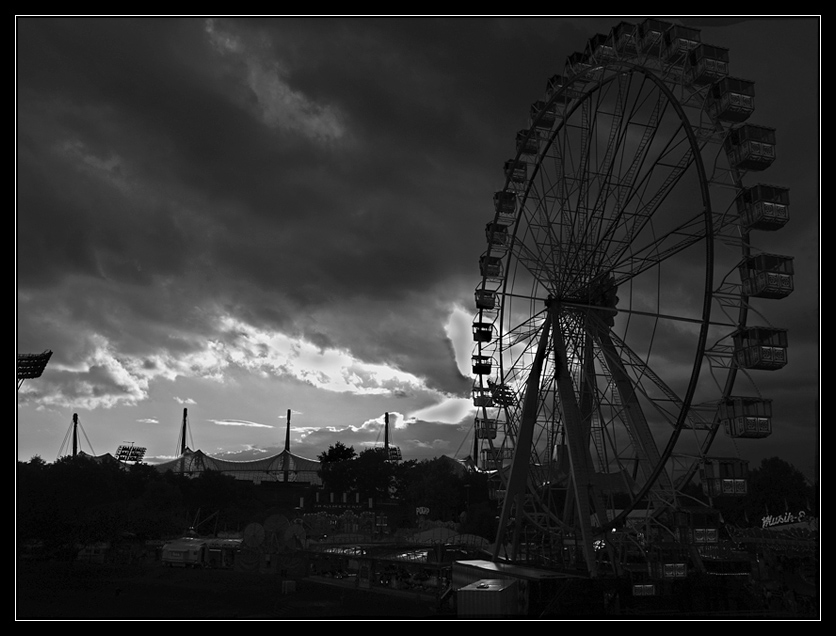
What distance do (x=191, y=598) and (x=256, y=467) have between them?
87.7m

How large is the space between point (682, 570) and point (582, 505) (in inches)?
150

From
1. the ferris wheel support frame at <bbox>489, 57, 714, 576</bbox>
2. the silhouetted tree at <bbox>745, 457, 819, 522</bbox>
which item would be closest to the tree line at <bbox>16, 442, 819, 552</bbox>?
the silhouetted tree at <bbox>745, 457, 819, 522</bbox>

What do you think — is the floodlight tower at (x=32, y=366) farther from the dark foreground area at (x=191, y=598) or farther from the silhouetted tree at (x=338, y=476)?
the silhouetted tree at (x=338, y=476)

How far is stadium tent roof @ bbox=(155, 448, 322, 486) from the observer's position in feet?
387

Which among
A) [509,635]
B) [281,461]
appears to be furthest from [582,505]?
[281,461]

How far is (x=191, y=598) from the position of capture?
36.9 meters

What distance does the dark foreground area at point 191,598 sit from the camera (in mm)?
32156

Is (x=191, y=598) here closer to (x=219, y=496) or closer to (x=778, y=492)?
(x=219, y=496)

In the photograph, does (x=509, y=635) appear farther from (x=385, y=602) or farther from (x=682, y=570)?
(x=385, y=602)

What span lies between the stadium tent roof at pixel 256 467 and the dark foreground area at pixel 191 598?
70553 mm

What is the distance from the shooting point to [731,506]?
84.4 metres

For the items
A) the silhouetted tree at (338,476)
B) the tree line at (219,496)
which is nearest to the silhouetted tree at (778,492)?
the tree line at (219,496)

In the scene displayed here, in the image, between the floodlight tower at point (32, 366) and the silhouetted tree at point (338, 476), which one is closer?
the floodlight tower at point (32, 366)

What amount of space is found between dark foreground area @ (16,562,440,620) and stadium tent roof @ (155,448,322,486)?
70.6 m
